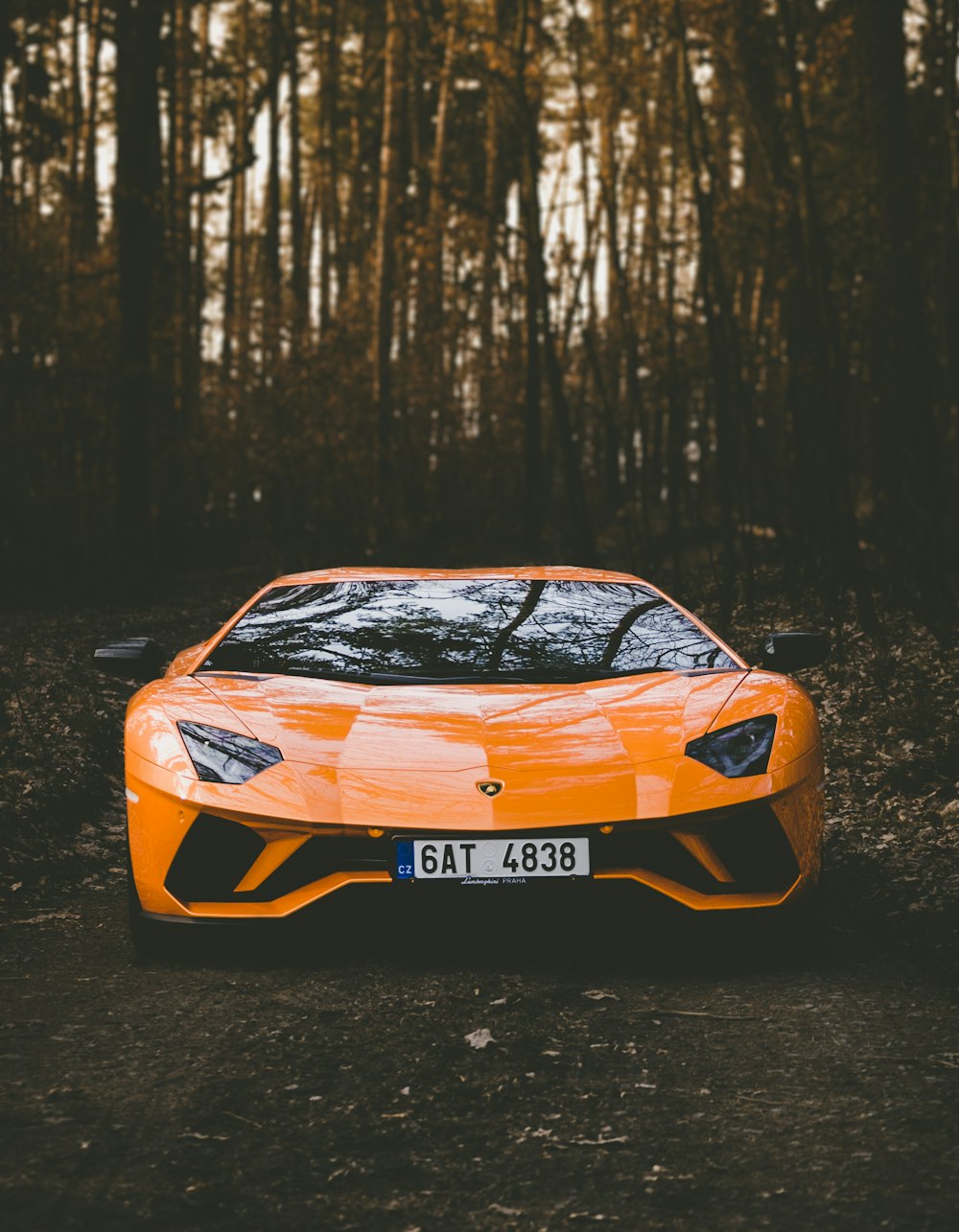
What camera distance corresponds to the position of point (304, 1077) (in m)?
3.29

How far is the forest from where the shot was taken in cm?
1366

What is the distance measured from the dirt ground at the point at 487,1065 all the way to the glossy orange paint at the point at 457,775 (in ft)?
0.66

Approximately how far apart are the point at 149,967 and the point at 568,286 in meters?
32.5

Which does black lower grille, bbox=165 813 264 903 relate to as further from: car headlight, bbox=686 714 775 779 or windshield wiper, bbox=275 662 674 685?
car headlight, bbox=686 714 775 779

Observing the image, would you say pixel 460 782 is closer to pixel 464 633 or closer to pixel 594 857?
pixel 594 857

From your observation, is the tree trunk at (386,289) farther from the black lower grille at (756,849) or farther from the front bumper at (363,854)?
the black lower grille at (756,849)

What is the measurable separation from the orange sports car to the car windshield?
0.09ft

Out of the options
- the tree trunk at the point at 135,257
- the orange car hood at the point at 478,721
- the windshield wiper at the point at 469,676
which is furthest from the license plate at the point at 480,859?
the tree trunk at the point at 135,257

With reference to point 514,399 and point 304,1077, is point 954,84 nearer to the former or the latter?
point 514,399

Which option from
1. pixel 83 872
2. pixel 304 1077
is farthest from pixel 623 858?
pixel 83 872

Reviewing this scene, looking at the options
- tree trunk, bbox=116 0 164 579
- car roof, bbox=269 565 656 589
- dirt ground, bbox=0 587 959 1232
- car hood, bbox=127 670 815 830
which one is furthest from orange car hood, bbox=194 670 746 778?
tree trunk, bbox=116 0 164 579

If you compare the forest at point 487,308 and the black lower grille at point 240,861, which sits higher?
the forest at point 487,308

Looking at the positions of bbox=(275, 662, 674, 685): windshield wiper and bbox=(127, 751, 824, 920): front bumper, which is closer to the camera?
bbox=(127, 751, 824, 920): front bumper

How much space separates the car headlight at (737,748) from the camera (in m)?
4.23
